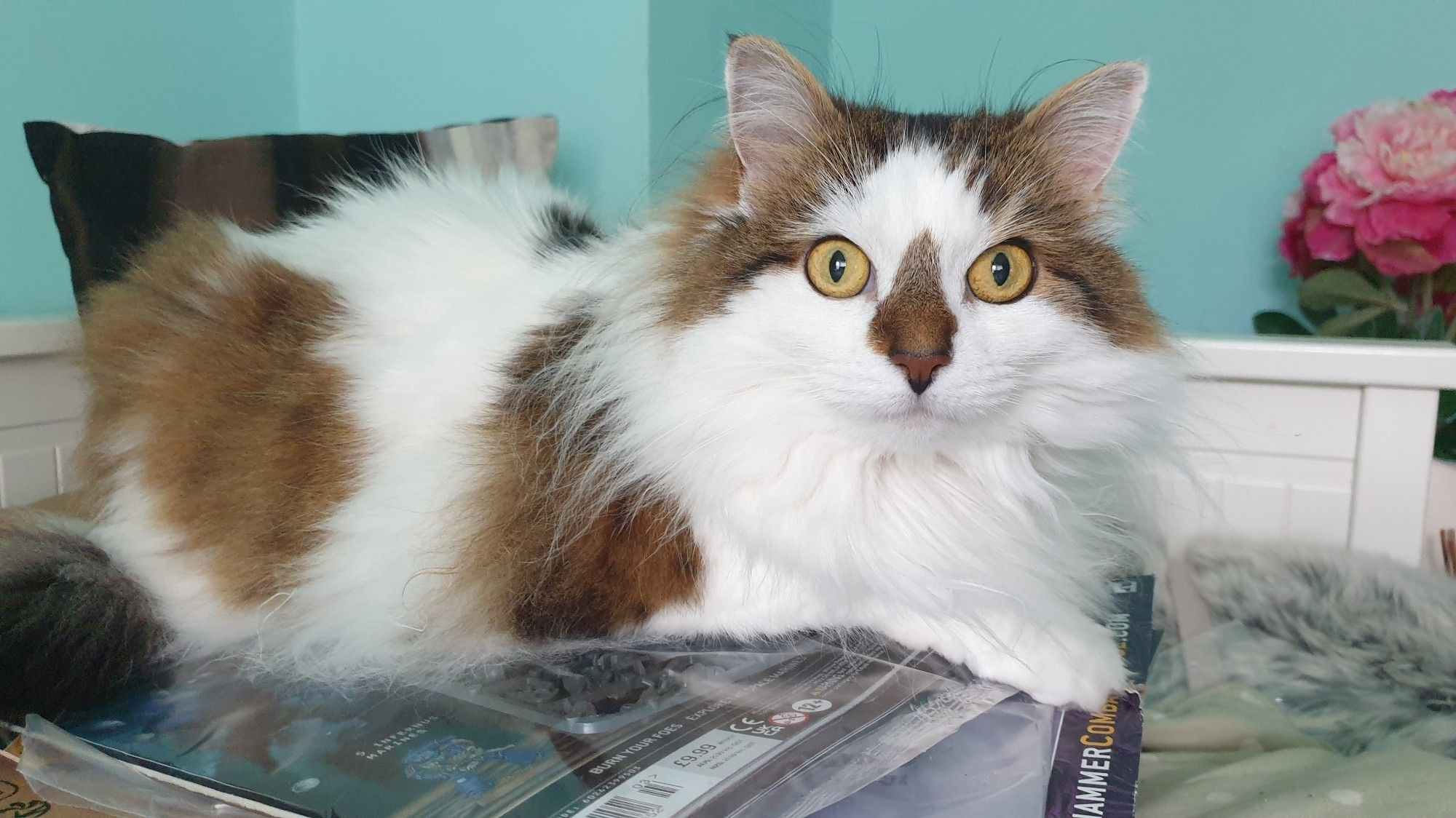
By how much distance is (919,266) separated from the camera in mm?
833

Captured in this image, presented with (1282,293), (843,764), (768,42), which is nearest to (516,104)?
(768,42)

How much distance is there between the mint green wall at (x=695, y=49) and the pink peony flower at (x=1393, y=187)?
994 millimetres

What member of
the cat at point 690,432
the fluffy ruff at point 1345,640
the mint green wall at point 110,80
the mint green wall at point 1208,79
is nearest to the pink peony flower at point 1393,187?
the mint green wall at point 1208,79

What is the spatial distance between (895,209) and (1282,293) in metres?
1.55

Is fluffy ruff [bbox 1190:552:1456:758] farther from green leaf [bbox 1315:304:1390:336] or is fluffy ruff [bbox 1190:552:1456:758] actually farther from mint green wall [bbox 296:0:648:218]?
mint green wall [bbox 296:0:648:218]

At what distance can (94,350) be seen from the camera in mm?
1171

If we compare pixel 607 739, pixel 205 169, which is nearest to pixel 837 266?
pixel 607 739

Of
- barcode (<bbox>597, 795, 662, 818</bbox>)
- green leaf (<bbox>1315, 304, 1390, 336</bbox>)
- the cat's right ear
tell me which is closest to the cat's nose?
the cat's right ear

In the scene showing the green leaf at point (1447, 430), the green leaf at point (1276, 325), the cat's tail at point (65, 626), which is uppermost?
the green leaf at point (1276, 325)

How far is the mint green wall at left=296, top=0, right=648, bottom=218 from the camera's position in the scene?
5.70ft

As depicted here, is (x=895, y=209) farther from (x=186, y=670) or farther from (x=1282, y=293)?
(x=1282, y=293)

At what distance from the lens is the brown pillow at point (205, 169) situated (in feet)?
4.28

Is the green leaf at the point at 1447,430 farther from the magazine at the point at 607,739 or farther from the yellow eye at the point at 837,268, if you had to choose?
the yellow eye at the point at 837,268

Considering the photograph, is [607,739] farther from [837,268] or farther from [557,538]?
[837,268]
